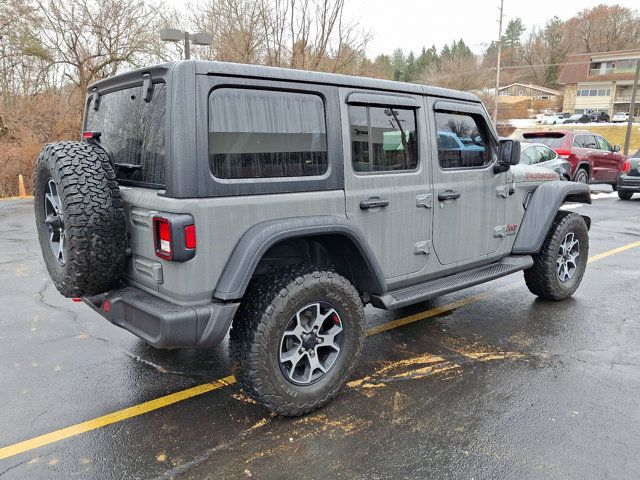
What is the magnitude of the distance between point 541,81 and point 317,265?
104292mm

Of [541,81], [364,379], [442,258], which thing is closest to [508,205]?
[442,258]

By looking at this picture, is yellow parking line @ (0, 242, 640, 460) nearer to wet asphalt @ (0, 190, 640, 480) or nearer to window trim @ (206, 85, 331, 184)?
wet asphalt @ (0, 190, 640, 480)

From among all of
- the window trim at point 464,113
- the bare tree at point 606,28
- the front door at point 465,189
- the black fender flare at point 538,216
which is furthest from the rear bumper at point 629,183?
the bare tree at point 606,28

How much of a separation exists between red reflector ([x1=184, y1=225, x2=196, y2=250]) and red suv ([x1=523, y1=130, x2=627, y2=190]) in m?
13.6

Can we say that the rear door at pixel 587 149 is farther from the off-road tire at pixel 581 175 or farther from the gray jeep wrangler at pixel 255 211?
the gray jeep wrangler at pixel 255 211

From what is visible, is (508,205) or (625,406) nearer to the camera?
(625,406)

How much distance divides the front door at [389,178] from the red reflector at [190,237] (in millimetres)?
1075

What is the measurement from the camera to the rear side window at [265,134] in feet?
8.98

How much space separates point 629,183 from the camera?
13547mm

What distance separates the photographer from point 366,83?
11.2ft

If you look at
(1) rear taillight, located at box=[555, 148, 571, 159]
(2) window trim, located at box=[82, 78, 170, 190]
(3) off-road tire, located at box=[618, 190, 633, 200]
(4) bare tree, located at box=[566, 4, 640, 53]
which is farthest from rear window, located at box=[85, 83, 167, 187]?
A: (4) bare tree, located at box=[566, 4, 640, 53]

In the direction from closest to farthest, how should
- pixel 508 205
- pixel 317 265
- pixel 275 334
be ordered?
pixel 275 334 → pixel 317 265 → pixel 508 205

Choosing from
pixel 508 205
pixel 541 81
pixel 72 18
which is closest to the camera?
pixel 508 205

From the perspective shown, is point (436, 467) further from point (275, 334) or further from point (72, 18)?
point (72, 18)
